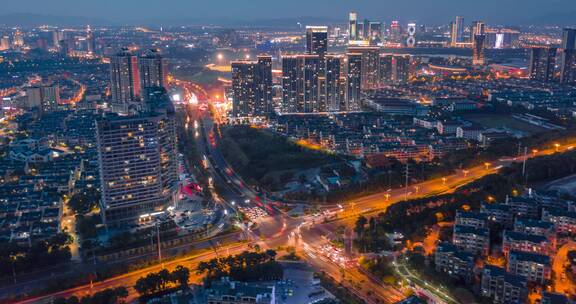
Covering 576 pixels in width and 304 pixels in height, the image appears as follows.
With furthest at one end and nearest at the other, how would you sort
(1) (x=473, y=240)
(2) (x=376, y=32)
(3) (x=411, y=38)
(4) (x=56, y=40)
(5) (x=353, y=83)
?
(3) (x=411, y=38) → (4) (x=56, y=40) → (2) (x=376, y=32) → (5) (x=353, y=83) → (1) (x=473, y=240)

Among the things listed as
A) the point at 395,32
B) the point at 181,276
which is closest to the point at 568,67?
the point at 395,32

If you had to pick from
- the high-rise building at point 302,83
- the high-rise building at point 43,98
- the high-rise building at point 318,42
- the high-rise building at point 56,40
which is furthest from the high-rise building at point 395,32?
the high-rise building at point 43,98

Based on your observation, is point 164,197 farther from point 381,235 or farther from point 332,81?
point 332,81

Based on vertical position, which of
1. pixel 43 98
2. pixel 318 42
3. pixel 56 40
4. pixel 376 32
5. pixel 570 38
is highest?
pixel 376 32

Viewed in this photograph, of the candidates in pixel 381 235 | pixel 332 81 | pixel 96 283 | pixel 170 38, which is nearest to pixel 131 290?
pixel 96 283

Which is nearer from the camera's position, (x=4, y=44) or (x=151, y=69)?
(x=151, y=69)

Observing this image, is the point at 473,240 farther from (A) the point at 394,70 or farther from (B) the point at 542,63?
(B) the point at 542,63

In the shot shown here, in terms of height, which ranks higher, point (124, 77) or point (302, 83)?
point (124, 77)
